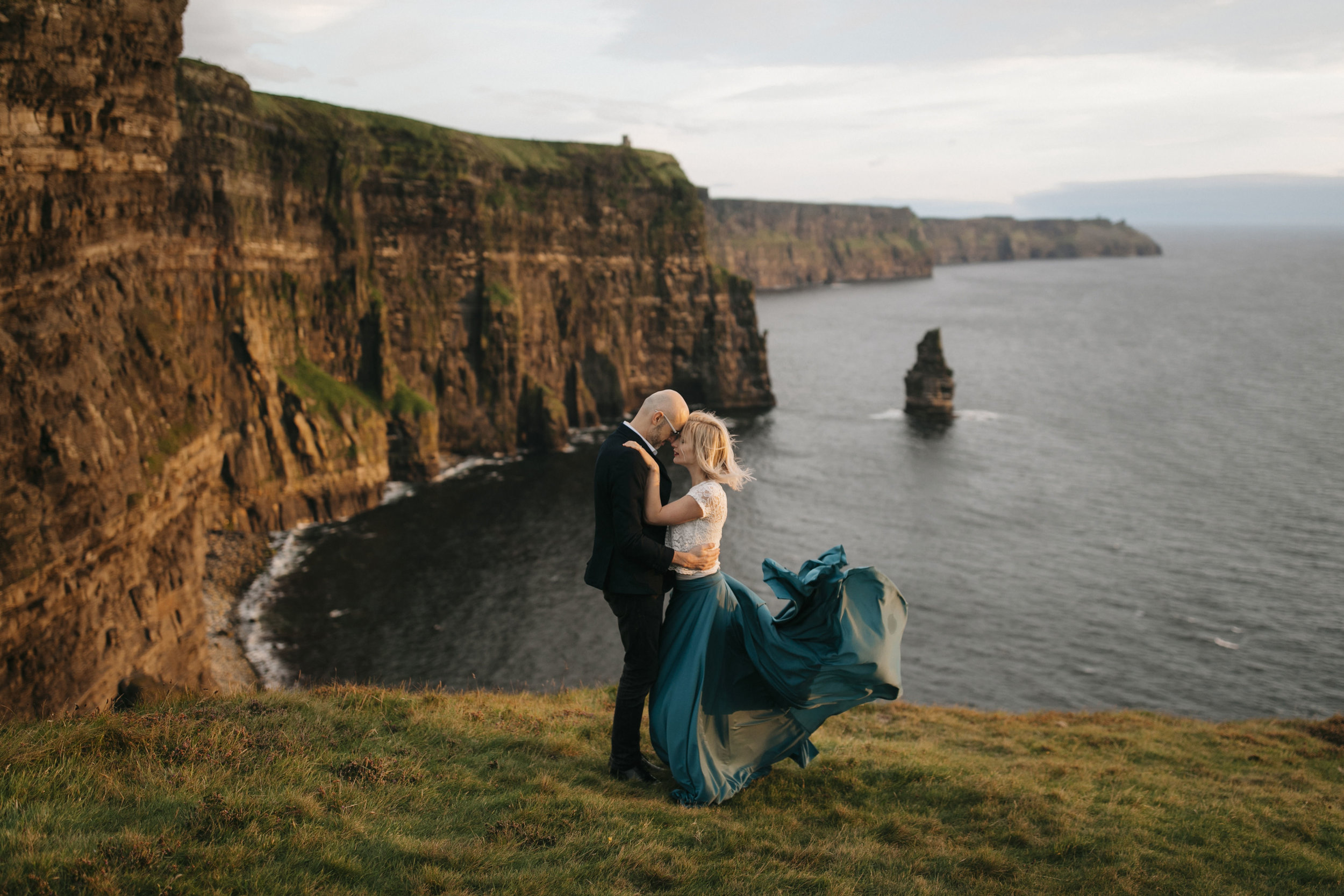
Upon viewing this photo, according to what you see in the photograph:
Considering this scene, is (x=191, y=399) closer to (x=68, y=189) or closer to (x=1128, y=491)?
(x=68, y=189)

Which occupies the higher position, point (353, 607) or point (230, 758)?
point (230, 758)

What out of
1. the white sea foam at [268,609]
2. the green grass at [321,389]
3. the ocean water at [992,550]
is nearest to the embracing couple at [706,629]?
the ocean water at [992,550]

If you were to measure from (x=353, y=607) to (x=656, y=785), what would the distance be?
1557 inches

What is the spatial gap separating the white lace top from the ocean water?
1831 centimetres

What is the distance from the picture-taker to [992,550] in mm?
56312

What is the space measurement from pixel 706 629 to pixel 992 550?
166 ft

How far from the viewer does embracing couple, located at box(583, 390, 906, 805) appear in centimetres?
968

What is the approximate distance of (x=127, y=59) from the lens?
25375 millimetres

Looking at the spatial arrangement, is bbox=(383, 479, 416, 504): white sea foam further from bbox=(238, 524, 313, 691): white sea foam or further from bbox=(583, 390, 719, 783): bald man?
Result: bbox=(583, 390, 719, 783): bald man

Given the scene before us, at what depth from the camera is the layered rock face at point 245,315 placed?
2172 centimetres

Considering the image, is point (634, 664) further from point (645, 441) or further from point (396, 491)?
point (396, 491)

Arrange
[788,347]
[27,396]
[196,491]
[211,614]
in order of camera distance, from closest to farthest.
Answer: [27,396] < [196,491] < [211,614] < [788,347]

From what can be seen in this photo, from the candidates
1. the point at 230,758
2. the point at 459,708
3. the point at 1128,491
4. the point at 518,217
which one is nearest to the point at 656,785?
the point at 459,708

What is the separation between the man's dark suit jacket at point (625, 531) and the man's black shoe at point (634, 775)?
2163mm
